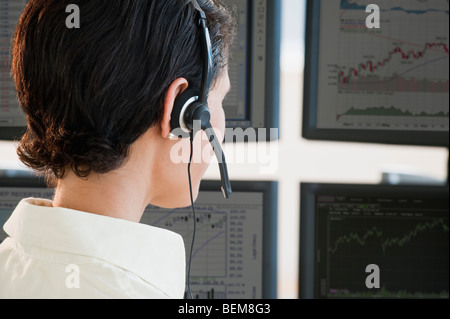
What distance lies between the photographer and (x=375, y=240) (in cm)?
128

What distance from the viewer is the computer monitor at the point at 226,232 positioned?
4.18ft

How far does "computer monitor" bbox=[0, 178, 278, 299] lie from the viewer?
1275 mm

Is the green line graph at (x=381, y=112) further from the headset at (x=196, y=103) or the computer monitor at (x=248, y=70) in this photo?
the headset at (x=196, y=103)

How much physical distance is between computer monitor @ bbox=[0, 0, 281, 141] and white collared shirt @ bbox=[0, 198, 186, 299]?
529 millimetres

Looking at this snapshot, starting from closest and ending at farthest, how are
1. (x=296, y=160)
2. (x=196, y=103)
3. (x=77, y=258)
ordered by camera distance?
(x=77, y=258) < (x=196, y=103) < (x=296, y=160)

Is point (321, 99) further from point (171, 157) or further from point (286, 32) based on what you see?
point (171, 157)

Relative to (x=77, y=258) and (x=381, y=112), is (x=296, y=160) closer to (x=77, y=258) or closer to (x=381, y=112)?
(x=381, y=112)

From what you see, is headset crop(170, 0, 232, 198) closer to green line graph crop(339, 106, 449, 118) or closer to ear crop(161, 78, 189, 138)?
ear crop(161, 78, 189, 138)

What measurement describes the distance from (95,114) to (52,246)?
0.61ft

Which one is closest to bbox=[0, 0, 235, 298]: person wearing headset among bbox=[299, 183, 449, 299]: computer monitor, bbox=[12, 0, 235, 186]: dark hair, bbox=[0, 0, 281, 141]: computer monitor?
bbox=[12, 0, 235, 186]: dark hair

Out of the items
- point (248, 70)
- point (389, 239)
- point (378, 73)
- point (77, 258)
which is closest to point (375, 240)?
point (389, 239)

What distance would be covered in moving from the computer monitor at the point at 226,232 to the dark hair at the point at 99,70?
1.65 ft

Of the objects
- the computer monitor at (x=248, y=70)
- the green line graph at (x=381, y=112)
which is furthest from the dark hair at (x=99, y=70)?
the green line graph at (x=381, y=112)

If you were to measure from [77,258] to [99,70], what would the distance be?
0.25 metres
